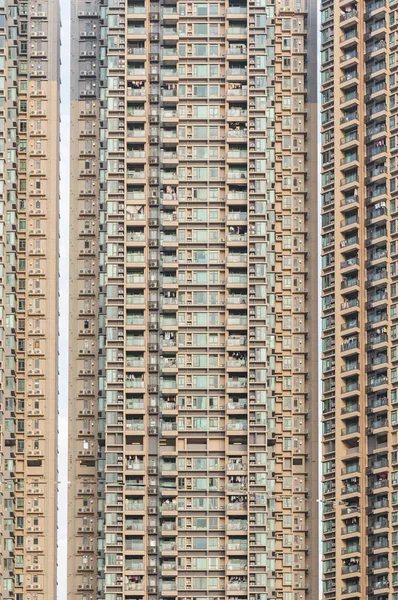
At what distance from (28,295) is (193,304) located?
8.29 meters

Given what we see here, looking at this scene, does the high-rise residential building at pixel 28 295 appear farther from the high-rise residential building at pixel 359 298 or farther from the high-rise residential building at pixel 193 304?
the high-rise residential building at pixel 359 298

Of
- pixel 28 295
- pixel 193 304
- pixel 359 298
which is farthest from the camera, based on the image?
pixel 28 295

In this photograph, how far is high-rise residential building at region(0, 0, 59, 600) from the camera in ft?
361

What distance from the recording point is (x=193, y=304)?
11138 cm

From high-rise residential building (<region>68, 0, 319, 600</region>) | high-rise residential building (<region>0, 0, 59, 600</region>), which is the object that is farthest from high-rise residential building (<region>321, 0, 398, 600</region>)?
high-rise residential building (<region>0, 0, 59, 600</region>)

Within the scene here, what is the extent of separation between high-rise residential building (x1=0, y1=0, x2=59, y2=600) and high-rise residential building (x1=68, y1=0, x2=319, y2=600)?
1.76m

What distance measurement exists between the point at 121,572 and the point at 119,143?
21097 millimetres

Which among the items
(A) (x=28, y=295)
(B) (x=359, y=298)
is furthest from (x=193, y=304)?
(A) (x=28, y=295)

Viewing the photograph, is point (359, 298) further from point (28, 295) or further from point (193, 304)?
point (28, 295)

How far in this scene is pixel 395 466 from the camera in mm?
109000

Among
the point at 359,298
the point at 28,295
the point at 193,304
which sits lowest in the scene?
the point at 193,304

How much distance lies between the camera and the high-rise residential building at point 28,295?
110 m

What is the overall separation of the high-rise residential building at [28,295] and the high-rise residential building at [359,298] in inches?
528

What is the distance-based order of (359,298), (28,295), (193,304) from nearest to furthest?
(193,304), (359,298), (28,295)
